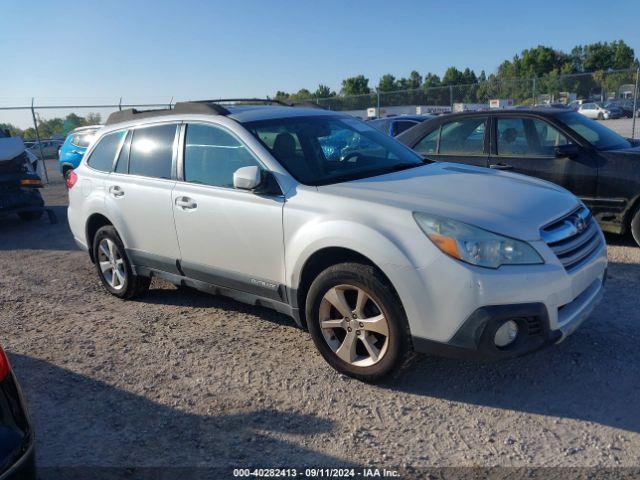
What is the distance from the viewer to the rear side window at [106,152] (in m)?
5.37

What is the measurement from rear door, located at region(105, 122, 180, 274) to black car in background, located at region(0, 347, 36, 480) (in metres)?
2.32

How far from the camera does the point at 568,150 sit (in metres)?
6.28

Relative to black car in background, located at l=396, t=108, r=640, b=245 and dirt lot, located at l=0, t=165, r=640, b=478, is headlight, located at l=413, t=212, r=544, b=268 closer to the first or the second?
dirt lot, located at l=0, t=165, r=640, b=478

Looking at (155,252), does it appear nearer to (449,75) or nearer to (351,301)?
(351,301)

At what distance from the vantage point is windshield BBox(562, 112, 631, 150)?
21.0 ft

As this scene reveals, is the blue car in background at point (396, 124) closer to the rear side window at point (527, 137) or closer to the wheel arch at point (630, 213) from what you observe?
the rear side window at point (527, 137)

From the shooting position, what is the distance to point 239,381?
3775 millimetres

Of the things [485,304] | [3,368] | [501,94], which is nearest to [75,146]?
[3,368]

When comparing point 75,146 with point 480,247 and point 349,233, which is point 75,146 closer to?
point 349,233

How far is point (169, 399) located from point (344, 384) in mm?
1105

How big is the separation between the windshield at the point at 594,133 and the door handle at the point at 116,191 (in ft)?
16.0

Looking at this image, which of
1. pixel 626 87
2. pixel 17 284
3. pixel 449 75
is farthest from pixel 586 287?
pixel 449 75

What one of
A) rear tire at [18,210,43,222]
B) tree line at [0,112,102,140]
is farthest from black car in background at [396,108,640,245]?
tree line at [0,112,102,140]

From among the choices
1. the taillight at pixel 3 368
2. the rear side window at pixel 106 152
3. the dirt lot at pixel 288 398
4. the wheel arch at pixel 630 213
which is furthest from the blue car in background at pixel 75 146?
the taillight at pixel 3 368
